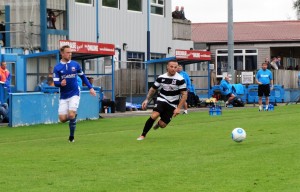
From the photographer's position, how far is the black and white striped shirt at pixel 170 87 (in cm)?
1761

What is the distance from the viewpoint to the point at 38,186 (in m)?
10.1

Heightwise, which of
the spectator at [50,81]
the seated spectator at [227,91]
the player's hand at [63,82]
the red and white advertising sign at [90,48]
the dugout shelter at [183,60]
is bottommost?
the seated spectator at [227,91]

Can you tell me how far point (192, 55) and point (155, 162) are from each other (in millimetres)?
27254

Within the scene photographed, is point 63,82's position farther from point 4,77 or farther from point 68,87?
point 4,77

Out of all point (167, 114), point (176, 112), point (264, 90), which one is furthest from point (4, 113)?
point (264, 90)

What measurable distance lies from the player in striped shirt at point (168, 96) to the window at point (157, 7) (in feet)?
93.4

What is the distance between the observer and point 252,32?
64.2 m

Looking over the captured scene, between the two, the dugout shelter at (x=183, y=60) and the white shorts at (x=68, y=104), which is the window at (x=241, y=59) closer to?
the dugout shelter at (x=183, y=60)

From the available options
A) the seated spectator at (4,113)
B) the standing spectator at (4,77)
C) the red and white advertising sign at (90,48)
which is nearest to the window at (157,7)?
the red and white advertising sign at (90,48)

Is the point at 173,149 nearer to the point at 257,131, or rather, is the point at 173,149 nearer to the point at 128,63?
the point at 257,131

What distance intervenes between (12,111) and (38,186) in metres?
14.8

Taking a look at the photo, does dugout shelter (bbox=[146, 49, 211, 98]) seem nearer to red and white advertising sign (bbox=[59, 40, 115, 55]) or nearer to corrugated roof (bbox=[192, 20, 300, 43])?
red and white advertising sign (bbox=[59, 40, 115, 55])

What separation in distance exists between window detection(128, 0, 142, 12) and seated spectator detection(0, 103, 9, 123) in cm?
1874

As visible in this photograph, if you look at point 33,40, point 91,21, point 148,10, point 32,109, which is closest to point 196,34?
point 148,10
